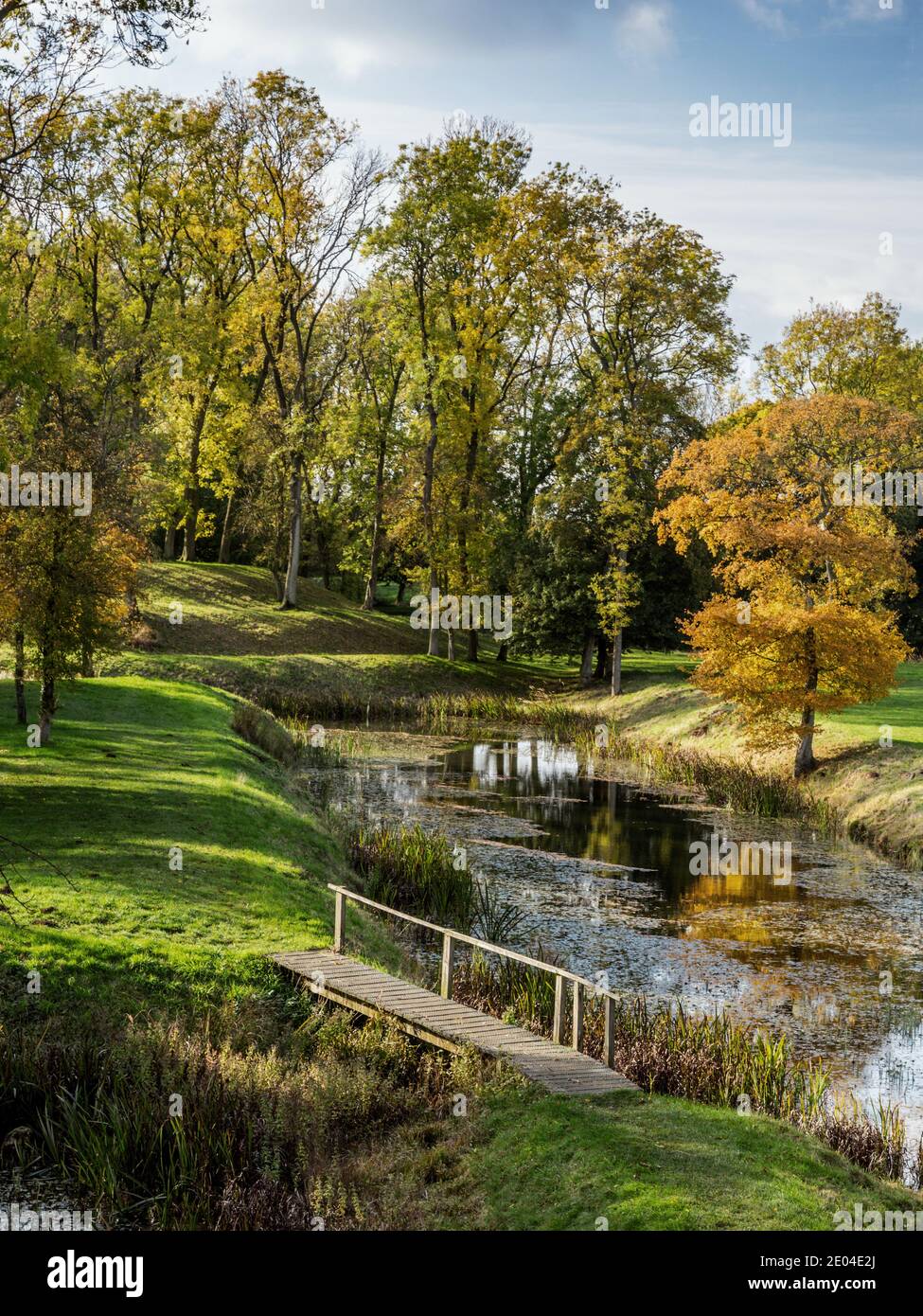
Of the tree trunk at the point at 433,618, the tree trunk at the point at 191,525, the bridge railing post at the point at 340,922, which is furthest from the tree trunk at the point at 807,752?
the tree trunk at the point at 191,525

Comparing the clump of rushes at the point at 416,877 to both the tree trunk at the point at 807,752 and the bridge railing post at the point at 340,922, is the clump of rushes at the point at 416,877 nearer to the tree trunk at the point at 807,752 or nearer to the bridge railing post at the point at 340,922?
the bridge railing post at the point at 340,922

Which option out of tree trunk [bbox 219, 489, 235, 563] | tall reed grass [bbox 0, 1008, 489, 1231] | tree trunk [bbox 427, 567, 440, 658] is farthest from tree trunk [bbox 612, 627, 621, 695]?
tall reed grass [bbox 0, 1008, 489, 1231]

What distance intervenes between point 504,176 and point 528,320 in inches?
238

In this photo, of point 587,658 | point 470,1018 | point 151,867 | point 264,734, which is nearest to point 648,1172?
point 470,1018

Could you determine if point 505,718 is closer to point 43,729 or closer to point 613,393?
point 613,393

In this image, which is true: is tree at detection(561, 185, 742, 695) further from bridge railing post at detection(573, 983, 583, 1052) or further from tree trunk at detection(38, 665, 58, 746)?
bridge railing post at detection(573, 983, 583, 1052)

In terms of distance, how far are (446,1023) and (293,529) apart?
40.7 meters

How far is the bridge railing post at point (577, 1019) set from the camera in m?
12.2

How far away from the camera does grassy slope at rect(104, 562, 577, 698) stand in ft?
142

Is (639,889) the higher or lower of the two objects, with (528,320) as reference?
lower

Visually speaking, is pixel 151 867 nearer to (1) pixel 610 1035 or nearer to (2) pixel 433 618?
(1) pixel 610 1035

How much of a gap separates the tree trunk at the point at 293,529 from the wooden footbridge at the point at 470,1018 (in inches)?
1510

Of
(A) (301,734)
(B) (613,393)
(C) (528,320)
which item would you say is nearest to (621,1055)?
(A) (301,734)

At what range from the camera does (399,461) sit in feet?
193
